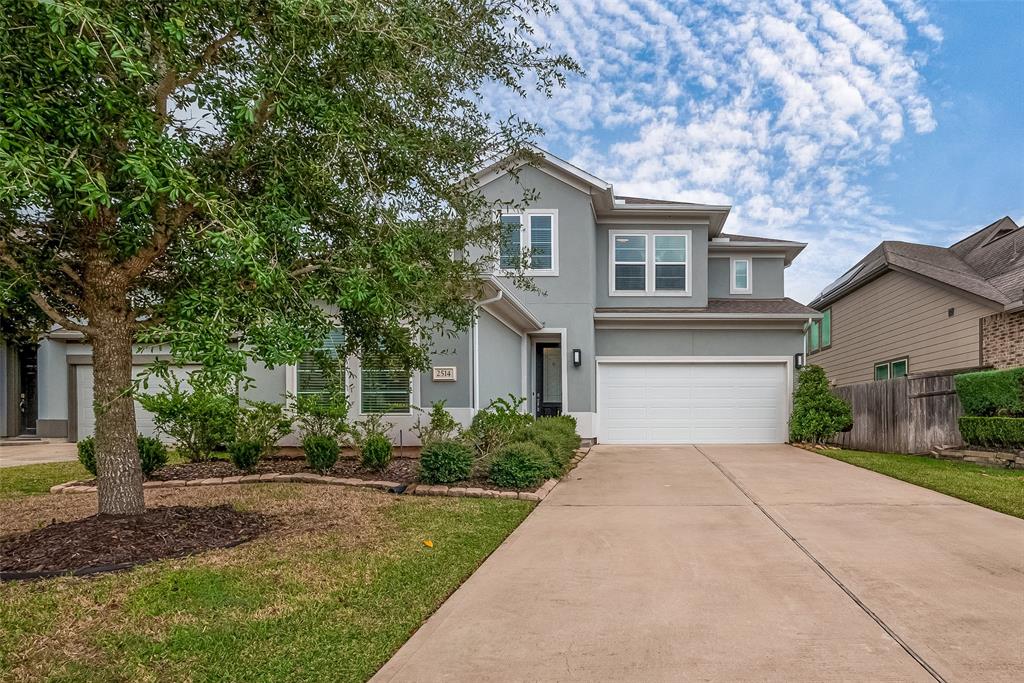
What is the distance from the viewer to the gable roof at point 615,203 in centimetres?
1344

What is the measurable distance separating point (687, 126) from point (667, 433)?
733 cm

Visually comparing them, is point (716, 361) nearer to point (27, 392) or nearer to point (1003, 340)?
point (1003, 340)

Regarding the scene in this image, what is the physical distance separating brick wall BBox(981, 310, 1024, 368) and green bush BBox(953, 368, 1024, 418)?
128cm

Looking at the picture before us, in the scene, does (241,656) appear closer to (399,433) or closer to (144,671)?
(144,671)

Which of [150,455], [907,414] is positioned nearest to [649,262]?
[907,414]

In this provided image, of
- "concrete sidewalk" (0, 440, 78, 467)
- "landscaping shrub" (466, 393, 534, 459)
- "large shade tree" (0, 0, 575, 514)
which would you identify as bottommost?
"concrete sidewalk" (0, 440, 78, 467)

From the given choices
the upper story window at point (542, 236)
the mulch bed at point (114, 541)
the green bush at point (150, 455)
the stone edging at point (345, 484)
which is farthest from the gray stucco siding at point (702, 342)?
the mulch bed at point (114, 541)

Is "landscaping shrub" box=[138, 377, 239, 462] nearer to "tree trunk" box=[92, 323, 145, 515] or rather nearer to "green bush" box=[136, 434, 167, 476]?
"green bush" box=[136, 434, 167, 476]

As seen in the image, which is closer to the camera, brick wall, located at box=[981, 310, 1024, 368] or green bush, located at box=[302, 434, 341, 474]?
green bush, located at box=[302, 434, 341, 474]

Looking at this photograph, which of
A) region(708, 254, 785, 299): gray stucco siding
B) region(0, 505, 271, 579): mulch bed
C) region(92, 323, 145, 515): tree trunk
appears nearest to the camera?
region(0, 505, 271, 579): mulch bed

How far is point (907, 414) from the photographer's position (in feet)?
40.4

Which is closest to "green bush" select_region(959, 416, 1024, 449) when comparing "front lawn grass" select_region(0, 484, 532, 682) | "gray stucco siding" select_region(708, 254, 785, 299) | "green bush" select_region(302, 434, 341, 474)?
"gray stucco siding" select_region(708, 254, 785, 299)

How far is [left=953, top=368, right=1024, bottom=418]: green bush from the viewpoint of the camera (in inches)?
392

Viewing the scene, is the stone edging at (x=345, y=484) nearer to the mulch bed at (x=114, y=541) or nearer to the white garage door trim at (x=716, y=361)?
the mulch bed at (x=114, y=541)
